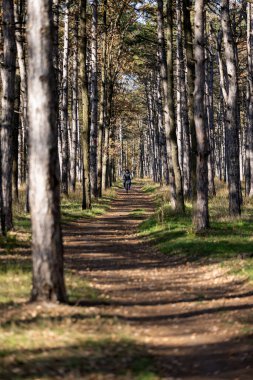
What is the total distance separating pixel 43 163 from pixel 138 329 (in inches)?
104

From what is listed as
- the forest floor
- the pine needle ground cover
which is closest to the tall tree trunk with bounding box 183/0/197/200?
the forest floor

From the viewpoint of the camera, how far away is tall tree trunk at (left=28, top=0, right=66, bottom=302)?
7848 millimetres

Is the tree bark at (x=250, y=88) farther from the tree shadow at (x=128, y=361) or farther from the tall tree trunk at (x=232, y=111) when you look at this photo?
the tree shadow at (x=128, y=361)

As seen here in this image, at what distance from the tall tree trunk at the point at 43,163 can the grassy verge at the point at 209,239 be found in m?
4.69

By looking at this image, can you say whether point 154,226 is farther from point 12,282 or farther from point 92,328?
point 92,328

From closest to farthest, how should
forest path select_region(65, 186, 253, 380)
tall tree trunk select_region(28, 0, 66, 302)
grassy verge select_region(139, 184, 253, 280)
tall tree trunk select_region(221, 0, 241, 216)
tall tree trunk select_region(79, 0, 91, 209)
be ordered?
1. forest path select_region(65, 186, 253, 380)
2. tall tree trunk select_region(28, 0, 66, 302)
3. grassy verge select_region(139, 184, 253, 280)
4. tall tree trunk select_region(221, 0, 241, 216)
5. tall tree trunk select_region(79, 0, 91, 209)

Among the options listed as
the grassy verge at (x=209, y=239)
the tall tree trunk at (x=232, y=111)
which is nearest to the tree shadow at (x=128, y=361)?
the grassy verge at (x=209, y=239)

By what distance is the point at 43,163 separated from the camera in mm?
7832

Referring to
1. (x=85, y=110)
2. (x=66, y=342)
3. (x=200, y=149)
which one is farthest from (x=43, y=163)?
(x=85, y=110)

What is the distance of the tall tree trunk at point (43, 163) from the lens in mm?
7848

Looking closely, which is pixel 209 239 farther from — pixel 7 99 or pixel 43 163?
pixel 43 163

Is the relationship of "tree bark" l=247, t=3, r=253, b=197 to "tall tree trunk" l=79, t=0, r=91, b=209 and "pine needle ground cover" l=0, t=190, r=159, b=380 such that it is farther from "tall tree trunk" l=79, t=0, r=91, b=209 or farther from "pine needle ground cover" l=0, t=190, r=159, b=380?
"pine needle ground cover" l=0, t=190, r=159, b=380

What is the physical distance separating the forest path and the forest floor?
0.01m

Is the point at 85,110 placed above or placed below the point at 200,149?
above
